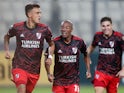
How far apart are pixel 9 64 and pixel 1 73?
13.8 inches

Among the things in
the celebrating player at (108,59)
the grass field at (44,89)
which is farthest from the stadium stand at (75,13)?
the celebrating player at (108,59)

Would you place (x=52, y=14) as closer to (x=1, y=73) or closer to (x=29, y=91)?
(x=1, y=73)

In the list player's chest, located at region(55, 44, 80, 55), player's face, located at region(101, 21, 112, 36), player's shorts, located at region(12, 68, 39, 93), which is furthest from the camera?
player's face, located at region(101, 21, 112, 36)

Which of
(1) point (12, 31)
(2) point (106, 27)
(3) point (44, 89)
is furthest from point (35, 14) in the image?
(3) point (44, 89)

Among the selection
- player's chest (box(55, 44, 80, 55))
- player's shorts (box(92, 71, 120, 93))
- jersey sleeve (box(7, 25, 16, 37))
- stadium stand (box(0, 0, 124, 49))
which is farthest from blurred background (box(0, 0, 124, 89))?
jersey sleeve (box(7, 25, 16, 37))

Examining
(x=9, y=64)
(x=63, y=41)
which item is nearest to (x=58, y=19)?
(x=9, y=64)

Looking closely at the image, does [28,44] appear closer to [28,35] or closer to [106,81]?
[28,35]

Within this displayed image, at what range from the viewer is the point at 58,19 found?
19.2m

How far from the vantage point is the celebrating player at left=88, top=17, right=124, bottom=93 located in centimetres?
1253

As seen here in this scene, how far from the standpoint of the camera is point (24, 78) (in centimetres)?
1126

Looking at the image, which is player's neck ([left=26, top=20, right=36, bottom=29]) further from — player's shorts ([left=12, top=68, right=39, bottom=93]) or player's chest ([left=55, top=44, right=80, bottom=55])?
player's shorts ([left=12, top=68, right=39, bottom=93])

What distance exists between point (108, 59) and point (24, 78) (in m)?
2.05

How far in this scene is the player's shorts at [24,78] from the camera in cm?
1122

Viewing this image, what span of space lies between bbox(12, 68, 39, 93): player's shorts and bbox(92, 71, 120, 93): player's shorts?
1.53m
